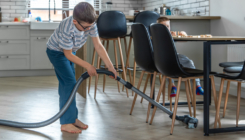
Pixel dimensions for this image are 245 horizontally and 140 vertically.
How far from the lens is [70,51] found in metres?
2.14

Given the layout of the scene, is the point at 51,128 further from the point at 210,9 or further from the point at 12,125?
the point at 210,9

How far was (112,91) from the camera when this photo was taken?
421 cm

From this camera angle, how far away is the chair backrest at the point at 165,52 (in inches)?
89.9

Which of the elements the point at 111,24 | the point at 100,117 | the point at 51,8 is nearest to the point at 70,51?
the point at 100,117

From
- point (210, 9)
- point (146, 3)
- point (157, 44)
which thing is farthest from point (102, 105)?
point (146, 3)

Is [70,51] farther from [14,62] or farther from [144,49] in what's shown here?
[14,62]

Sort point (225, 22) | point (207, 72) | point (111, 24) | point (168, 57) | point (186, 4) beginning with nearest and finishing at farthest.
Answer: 1. point (207, 72)
2. point (168, 57)
3. point (111, 24)
4. point (225, 22)
5. point (186, 4)

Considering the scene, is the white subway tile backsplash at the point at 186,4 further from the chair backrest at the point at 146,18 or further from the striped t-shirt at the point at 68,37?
the striped t-shirt at the point at 68,37

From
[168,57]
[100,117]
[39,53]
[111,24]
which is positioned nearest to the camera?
[168,57]

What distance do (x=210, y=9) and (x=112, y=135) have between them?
286 cm

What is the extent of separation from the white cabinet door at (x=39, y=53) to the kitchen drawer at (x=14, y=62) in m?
0.11

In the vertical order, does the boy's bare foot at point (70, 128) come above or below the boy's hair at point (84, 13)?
below

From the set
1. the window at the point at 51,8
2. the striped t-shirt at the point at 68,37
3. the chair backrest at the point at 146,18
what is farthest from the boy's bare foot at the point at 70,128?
the window at the point at 51,8

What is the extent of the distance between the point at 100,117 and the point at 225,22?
2312 mm
